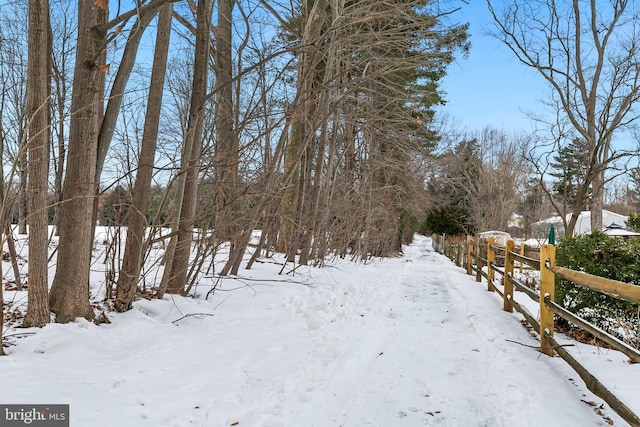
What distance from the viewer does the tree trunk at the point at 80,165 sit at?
3596mm

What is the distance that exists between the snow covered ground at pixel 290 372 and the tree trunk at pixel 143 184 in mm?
→ 288

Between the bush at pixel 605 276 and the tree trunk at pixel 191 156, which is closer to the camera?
the bush at pixel 605 276

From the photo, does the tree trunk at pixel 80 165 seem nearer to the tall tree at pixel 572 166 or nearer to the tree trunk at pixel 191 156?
the tree trunk at pixel 191 156

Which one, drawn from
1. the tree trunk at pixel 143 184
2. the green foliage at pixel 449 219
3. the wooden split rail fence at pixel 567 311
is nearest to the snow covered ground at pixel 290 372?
the wooden split rail fence at pixel 567 311

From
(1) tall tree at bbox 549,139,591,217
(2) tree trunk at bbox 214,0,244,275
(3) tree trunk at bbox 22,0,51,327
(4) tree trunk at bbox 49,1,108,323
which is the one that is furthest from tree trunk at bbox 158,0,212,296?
(1) tall tree at bbox 549,139,591,217

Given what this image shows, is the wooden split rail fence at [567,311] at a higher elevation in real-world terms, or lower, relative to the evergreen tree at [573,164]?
lower

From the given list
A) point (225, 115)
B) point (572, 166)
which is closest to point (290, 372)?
point (225, 115)

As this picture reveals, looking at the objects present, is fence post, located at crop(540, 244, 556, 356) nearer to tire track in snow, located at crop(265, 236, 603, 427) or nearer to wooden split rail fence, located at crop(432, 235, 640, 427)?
wooden split rail fence, located at crop(432, 235, 640, 427)

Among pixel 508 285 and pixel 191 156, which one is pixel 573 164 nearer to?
pixel 508 285

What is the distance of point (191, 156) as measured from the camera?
5305 millimetres

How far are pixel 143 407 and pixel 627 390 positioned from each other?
3400mm

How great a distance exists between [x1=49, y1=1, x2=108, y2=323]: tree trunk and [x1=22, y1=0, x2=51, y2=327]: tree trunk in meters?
0.26

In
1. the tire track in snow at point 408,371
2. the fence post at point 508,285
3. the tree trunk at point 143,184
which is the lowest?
the tire track in snow at point 408,371

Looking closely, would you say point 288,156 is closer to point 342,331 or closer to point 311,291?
point 311,291
